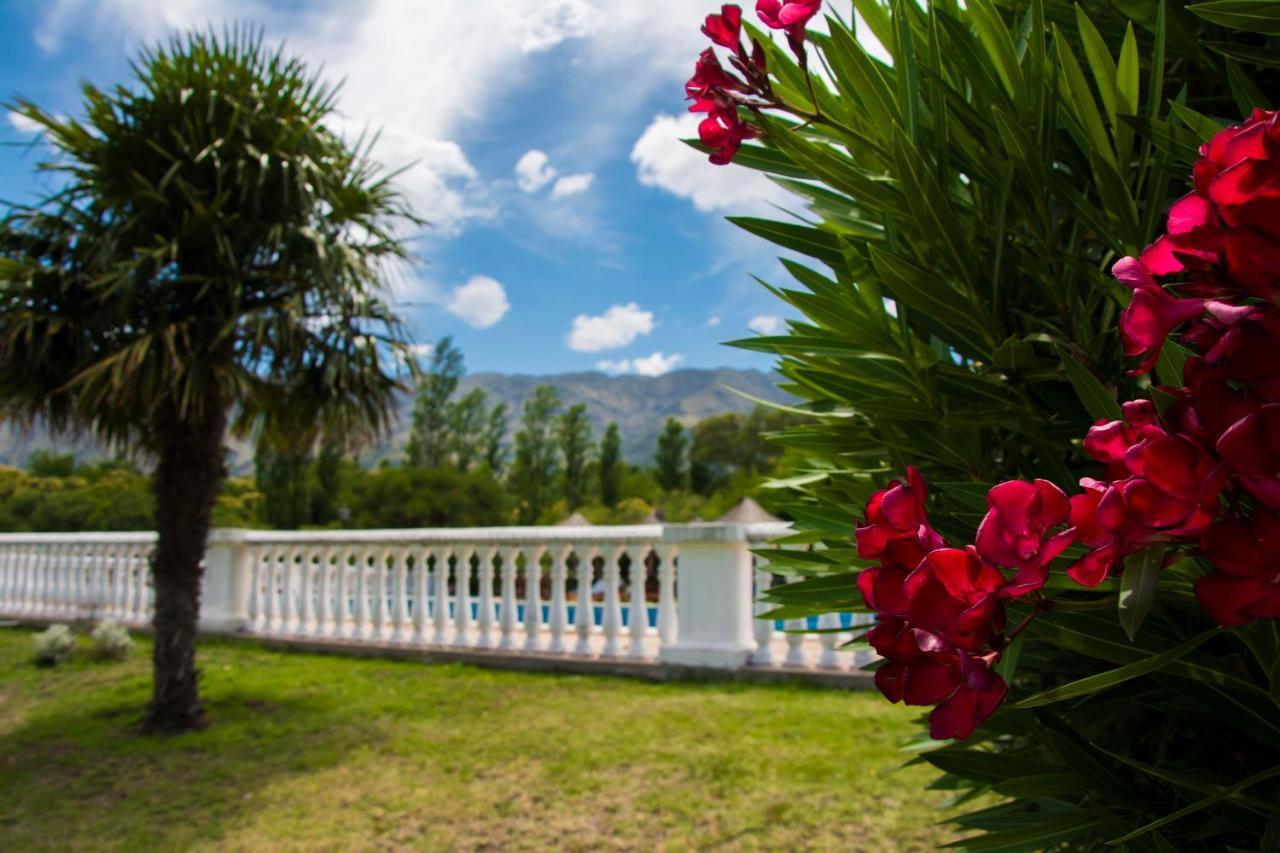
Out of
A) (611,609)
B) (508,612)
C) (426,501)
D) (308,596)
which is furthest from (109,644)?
(426,501)

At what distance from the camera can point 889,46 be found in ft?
3.11

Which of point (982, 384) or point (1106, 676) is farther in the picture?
point (982, 384)

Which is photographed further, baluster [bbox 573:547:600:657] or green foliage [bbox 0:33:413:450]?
baluster [bbox 573:547:600:657]

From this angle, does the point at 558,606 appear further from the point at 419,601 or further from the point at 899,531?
the point at 899,531

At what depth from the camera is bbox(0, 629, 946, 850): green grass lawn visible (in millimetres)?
3209

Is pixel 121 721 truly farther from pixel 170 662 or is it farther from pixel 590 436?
pixel 590 436

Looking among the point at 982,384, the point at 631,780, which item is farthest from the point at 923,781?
the point at 982,384

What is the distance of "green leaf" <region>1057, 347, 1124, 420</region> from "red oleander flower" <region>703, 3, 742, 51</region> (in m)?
0.34

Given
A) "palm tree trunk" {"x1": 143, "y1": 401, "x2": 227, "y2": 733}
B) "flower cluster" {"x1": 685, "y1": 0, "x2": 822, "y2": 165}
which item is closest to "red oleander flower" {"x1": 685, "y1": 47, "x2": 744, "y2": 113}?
"flower cluster" {"x1": 685, "y1": 0, "x2": 822, "y2": 165}

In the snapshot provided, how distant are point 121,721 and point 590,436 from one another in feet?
100.0

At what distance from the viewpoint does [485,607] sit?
695 centimetres

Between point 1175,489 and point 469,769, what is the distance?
4146 millimetres

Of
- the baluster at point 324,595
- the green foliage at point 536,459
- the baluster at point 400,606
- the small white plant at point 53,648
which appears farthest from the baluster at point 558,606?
the green foliage at point 536,459

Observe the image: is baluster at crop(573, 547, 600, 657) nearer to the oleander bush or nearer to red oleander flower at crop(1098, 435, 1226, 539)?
the oleander bush
